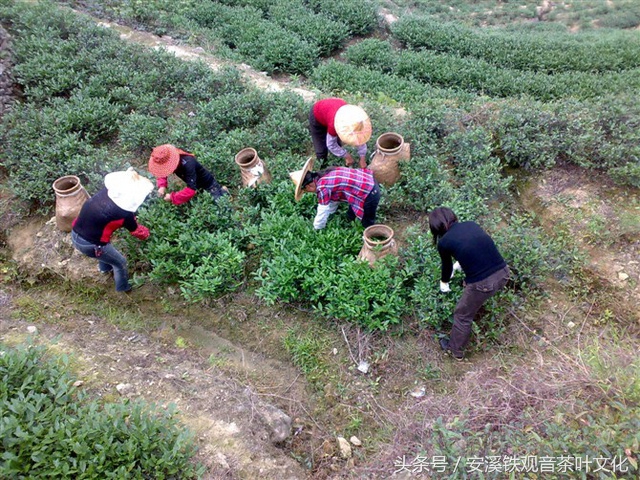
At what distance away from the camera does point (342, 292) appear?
4609 millimetres

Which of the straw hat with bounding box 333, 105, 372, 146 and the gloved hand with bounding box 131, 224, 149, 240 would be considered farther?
the gloved hand with bounding box 131, 224, 149, 240

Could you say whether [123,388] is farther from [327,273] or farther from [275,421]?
[327,273]

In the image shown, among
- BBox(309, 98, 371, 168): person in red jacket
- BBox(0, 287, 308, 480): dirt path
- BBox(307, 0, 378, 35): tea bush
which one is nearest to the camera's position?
BBox(0, 287, 308, 480): dirt path

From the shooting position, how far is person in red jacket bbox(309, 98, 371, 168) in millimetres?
4809

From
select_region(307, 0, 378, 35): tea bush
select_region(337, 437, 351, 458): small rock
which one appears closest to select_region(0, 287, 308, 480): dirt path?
select_region(337, 437, 351, 458): small rock

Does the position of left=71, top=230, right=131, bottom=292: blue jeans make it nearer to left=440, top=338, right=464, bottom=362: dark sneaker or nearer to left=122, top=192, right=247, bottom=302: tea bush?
left=122, top=192, right=247, bottom=302: tea bush

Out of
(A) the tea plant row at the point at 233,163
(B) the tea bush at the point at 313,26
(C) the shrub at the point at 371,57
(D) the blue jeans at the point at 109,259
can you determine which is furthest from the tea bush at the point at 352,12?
(D) the blue jeans at the point at 109,259

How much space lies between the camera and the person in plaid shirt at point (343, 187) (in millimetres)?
4562

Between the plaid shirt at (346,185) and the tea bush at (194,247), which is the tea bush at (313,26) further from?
the plaid shirt at (346,185)

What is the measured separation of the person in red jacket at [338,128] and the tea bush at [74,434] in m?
3.27

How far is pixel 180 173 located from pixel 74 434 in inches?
120

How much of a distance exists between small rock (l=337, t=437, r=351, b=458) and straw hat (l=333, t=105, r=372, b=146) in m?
3.07

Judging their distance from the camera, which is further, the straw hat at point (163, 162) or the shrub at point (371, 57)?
the shrub at point (371, 57)

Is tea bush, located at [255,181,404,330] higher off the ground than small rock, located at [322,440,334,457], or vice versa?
tea bush, located at [255,181,404,330]
